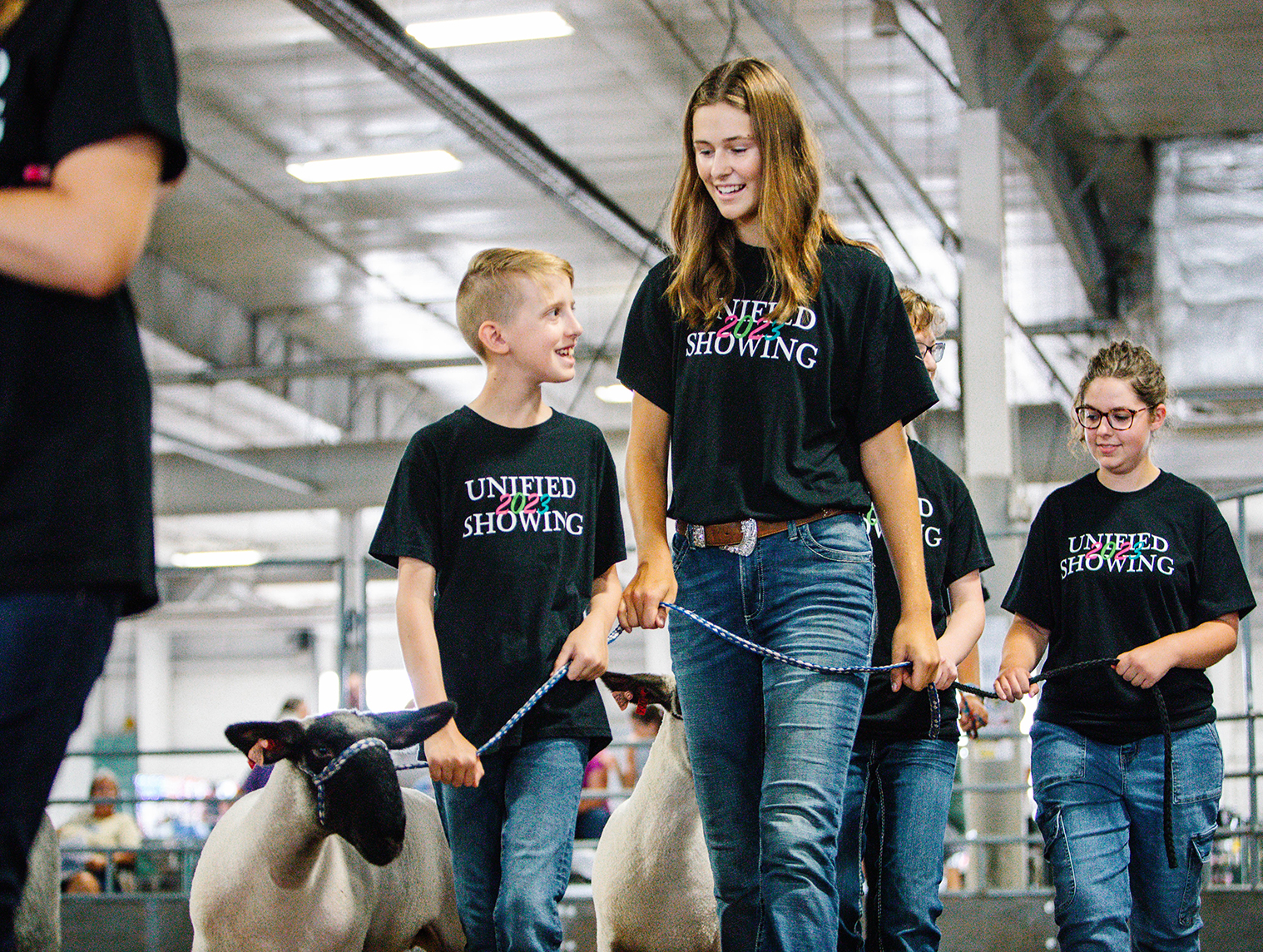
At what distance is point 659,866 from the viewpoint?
11.4ft

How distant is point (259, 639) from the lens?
28156 millimetres

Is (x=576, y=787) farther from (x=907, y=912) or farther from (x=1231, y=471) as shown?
(x=1231, y=471)

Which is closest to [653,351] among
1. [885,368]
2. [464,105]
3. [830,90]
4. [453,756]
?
[885,368]

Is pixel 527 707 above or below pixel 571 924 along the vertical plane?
above

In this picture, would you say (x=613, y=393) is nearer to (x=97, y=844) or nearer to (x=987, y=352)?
(x=987, y=352)

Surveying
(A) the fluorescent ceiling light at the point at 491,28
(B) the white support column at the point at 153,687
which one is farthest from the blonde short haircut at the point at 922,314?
(B) the white support column at the point at 153,687

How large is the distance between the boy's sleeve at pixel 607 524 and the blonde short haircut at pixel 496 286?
1.13 feet

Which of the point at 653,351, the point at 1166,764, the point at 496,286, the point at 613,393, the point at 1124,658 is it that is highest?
the point at 613,393

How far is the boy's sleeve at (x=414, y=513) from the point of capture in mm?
3059

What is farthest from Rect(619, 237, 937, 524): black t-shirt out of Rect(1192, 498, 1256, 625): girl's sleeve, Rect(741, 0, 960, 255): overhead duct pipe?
Rect(741, 0, 960, 255): overhead duct pipe

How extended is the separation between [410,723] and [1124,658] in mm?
1561

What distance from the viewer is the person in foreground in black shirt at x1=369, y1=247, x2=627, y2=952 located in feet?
9.43

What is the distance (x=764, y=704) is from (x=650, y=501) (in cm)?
45

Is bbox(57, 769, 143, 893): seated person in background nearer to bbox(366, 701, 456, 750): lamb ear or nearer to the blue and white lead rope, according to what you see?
bbox(366, 701, 456, 750): lamb ear
